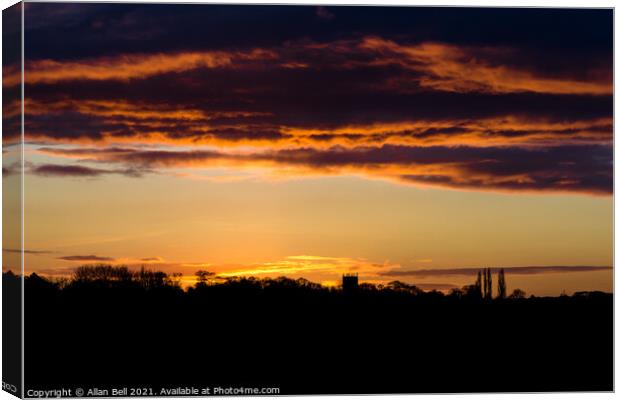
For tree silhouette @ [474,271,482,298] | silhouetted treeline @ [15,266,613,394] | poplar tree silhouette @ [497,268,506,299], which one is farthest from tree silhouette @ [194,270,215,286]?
poplar tree silhouette @ [497,268,506,299]

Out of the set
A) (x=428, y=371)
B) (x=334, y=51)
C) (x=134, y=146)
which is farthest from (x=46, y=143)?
(x=428, y=371)

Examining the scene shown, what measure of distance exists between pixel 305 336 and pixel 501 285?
289 cm

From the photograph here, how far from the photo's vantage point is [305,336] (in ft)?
65.1

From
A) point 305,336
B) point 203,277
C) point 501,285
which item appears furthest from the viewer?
point 501,285

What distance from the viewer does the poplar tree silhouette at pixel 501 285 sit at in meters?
20.1

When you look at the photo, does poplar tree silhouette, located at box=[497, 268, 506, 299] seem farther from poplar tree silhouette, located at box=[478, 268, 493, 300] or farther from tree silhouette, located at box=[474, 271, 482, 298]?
tree silhouette, located at box=[474, 271, 482, 298]

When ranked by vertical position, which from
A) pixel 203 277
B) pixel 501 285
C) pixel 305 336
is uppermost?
pixel 203 277

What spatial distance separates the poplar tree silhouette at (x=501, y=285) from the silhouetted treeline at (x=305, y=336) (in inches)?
3.3

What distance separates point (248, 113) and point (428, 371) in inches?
175

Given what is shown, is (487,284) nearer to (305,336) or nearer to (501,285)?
(501,285)

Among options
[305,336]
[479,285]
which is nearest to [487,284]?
[479,285]

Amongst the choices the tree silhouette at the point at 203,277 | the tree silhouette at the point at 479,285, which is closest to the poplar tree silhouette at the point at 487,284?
the tree silhouette at the point at 479,285

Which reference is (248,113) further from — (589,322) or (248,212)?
(589,322)

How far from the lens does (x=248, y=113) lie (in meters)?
19.7
